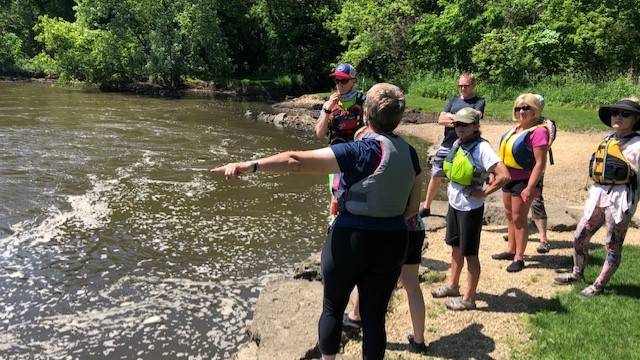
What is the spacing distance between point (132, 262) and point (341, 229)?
17.3 feet

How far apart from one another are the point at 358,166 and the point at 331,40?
41.0 m

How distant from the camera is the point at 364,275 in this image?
3.62 metres

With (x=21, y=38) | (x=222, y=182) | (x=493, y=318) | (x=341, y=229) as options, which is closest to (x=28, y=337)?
(x=341, y=229)

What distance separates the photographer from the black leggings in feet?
11.4

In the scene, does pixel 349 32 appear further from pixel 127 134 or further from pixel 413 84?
pixel 127 134

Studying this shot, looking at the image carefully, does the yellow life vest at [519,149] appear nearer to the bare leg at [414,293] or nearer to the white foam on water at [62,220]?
the bare leg at [414,293]

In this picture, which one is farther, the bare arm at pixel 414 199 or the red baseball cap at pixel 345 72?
the red baseball cap at pixel 345 72

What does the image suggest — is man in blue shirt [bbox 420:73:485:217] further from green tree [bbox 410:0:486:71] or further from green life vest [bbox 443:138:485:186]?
green tree [bbox 410:0:486:71]

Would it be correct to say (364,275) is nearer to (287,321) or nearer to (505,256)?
(287,321)

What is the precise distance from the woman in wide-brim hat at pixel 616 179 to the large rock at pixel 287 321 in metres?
2.86

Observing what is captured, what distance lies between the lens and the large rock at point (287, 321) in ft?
16.4

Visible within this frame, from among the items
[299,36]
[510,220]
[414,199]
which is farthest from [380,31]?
[414,199]

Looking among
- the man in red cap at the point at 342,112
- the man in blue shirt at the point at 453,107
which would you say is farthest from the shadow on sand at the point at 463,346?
the man in blue shirt at the point at 453,107

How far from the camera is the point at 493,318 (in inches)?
212
